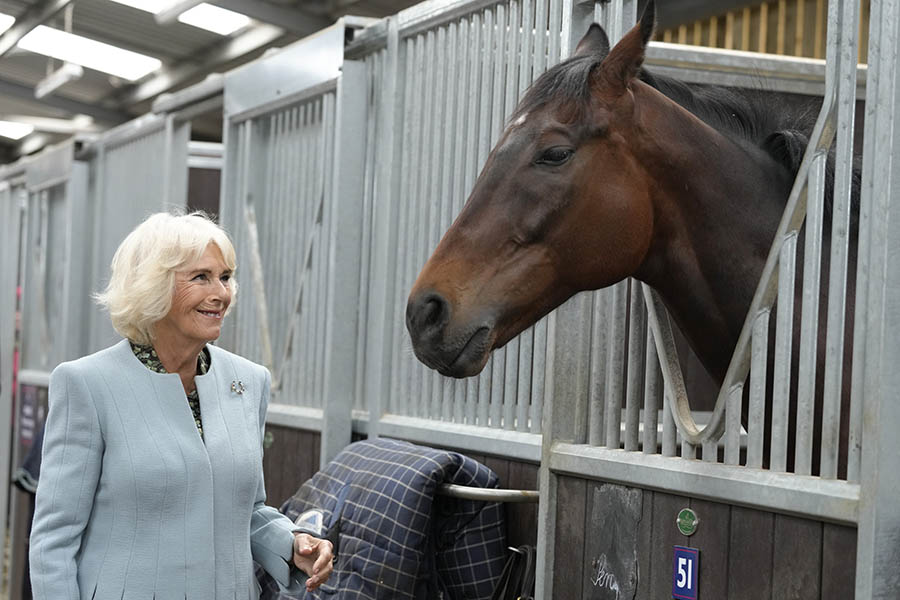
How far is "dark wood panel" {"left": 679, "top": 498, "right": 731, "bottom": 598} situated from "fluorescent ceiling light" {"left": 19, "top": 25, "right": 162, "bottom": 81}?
870 centimetres

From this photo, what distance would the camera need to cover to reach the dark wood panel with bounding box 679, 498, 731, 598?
1898 mm

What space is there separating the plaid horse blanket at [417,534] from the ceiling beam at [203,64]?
256 inches

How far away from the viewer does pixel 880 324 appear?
5.29 feet

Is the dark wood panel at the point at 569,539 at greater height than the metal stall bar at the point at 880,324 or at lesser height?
lesser

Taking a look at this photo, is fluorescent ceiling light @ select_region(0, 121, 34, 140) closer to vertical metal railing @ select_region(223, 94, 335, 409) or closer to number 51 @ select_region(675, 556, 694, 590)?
vertical metal railing @ select_region(223, 94, 335, 409)

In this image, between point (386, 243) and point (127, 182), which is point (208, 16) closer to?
point (127, 182)

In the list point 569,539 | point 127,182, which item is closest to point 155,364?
point 569,539

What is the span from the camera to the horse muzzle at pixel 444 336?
1.86 metres

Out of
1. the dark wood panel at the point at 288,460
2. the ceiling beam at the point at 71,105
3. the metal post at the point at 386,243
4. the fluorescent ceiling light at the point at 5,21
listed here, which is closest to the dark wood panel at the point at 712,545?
the metal post at the point at 386,243

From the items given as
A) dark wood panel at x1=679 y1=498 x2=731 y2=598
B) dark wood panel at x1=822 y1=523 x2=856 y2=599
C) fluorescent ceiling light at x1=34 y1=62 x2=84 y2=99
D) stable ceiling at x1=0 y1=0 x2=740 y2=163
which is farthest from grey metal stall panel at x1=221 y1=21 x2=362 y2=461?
fluorescent ceiling light at x1=34 y1=62 x2=84 y2=99

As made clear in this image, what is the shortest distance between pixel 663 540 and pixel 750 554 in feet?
0.75

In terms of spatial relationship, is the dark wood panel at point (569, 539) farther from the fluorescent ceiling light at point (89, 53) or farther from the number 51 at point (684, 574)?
the fluorescent ceiling light at point (89, 53)

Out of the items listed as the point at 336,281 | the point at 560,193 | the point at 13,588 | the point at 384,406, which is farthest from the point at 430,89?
the point at 13,588

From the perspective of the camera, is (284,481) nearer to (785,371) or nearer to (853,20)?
(785,371)
